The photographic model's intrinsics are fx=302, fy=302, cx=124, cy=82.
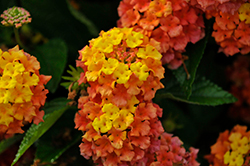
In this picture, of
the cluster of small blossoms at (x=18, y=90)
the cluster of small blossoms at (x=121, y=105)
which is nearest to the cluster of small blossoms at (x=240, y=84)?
the cluster of small blossoms at (x=121, y=105)

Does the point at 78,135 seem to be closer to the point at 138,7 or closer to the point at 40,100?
the point at 40,100

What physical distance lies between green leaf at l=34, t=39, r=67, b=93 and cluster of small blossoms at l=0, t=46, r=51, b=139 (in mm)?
196

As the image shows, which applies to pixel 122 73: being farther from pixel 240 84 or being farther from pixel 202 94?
pixel 240 84

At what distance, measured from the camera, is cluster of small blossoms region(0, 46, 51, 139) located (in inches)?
28.4

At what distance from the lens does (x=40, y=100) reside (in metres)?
0.78

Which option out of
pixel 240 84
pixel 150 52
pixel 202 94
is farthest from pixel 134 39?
pixel 240 84

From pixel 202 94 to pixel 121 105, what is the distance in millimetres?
353

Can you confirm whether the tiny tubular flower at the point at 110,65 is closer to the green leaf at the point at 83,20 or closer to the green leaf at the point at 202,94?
the green leaf at the point at 202,94

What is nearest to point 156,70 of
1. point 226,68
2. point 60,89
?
point 60,89

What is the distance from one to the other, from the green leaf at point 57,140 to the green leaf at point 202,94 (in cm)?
32

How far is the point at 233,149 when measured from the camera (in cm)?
89

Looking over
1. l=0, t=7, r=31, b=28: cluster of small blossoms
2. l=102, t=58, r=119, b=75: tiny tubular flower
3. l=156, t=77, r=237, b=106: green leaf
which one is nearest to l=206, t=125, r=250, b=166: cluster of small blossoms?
l=156, t=77, r=237, b=106: green leaf

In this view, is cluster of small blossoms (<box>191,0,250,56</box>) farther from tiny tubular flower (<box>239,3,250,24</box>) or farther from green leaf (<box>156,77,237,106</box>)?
green leaf (<box>156,77,237,106</box>)

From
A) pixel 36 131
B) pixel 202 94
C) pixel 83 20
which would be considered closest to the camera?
pixel 36 131
